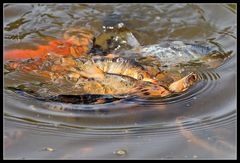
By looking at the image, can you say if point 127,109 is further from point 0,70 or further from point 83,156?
point 0,70

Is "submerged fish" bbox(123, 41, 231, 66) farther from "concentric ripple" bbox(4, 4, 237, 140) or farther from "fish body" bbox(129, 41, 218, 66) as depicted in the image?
"concentric ripple" bbox(4, 4, 237, 140)

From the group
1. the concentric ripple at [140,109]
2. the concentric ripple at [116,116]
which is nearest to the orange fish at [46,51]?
the concentric ripple at [140,109]

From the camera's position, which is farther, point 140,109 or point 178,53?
point 178,53

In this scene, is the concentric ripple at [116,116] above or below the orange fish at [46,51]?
below

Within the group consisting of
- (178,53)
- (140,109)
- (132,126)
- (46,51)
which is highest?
(46,51)

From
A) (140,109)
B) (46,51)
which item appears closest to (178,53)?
(140,109)

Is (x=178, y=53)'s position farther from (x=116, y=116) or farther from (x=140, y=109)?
(x=116, y=116)

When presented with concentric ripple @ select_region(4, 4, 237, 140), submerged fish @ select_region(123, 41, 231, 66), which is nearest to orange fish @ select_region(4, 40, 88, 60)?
concentric ripple @ select_region(4, 4, 237, 140)

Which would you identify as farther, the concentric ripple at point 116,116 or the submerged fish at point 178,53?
the submerged fish at point 178,53

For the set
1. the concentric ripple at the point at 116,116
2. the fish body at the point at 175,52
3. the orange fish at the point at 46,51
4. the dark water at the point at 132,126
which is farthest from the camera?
the orange fish at the point at 46,51

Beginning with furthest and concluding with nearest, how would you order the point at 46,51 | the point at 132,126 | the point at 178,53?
the point at 46,51 → the point at 178,53 → the point at 132,126

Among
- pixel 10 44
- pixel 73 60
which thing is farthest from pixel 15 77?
pixel 10 44

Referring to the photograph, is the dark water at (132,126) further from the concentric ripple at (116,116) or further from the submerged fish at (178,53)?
the submerged fish at (178,53)
